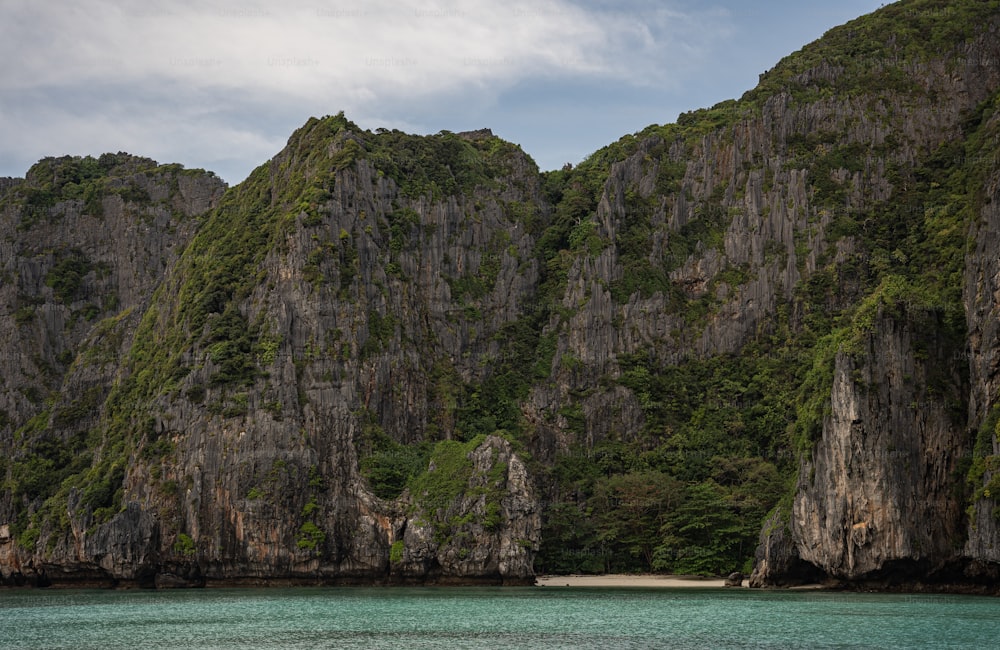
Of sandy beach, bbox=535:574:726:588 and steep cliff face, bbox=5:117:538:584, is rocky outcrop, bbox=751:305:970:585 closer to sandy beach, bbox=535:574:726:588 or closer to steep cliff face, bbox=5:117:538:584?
sandy beach, bbox=535:574:726:588

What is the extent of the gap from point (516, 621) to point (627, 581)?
37.0 meters

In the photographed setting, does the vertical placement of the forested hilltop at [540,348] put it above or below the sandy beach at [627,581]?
above

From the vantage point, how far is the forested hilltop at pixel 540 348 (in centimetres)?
7031

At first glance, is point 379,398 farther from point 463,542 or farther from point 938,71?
point 938,71

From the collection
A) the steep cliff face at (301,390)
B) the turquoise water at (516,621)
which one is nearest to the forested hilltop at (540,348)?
the steep cliff face at (301,390)

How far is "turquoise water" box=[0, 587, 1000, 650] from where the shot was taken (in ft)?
137

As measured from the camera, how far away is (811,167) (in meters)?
115

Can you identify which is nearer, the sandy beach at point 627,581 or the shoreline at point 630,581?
the shoreline at point 630,581

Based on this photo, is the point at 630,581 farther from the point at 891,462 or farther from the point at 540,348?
the point at 540,348

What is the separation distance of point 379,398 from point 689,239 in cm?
4124

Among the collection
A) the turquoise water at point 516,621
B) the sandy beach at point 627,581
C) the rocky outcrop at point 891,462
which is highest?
the rocky outcrop at point 891,462

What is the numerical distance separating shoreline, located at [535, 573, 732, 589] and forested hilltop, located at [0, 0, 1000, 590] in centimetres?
181

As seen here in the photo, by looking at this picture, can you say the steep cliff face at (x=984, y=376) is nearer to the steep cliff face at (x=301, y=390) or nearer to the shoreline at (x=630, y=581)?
the shoreline at (x=630, y=581)

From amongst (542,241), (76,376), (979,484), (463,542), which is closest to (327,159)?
(542,241)
